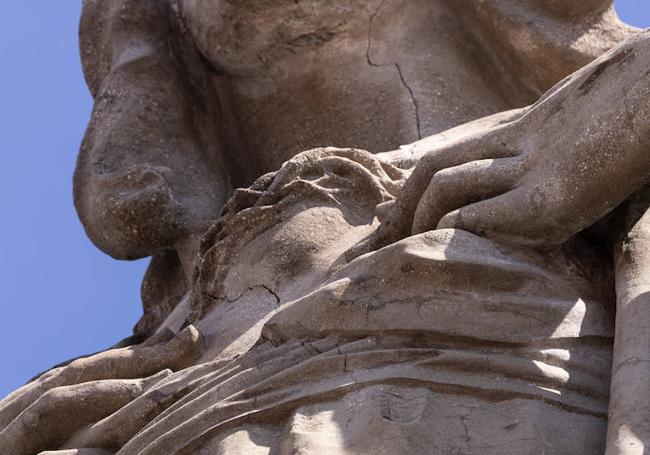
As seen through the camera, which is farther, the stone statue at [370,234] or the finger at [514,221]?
the finger at [514,221]

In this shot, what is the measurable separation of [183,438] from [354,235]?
92 centimetres

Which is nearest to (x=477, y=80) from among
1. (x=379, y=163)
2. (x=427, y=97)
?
(x=427, y=97)

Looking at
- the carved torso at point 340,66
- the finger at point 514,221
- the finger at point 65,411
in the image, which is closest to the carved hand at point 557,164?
the finger at point 514,221

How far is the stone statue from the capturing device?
325cm

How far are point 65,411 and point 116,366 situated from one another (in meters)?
0.22

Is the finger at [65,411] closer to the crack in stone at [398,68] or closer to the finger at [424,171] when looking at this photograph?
the finger at [424,171]

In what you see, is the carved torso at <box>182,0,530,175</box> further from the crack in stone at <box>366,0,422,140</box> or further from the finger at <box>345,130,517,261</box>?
the finger at <box>345,130,517,261</box>

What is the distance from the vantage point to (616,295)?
343 centimetres

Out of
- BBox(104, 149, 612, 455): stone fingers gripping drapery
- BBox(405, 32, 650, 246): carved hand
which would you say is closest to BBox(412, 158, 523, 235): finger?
BBox(405, 32, 650, 246): carved hand

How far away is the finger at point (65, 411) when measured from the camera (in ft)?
12.9

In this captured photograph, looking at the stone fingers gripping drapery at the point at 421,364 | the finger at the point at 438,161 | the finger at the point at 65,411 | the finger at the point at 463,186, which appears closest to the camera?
the stone fingers gripping drapery at the point at 421,364

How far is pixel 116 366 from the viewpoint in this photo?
13.5ft

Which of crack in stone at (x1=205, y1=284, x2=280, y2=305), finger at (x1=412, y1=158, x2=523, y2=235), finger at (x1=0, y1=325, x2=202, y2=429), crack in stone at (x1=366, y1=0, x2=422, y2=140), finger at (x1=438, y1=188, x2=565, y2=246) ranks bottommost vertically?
finger at (x1=0, y1=325, x2=202, y2=429)

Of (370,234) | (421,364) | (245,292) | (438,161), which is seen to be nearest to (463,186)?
(438,161)
